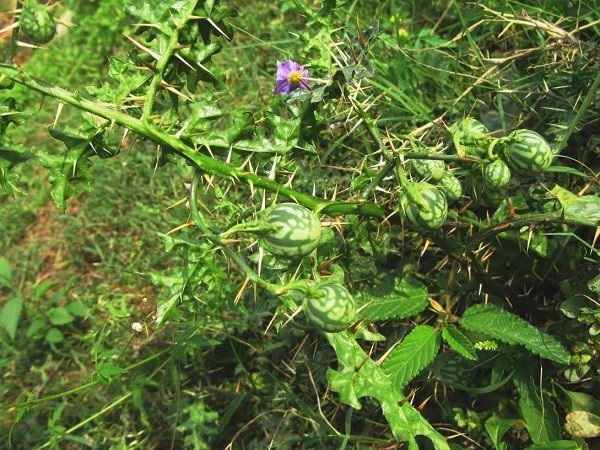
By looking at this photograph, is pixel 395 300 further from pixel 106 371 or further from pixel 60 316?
pixel 60 316

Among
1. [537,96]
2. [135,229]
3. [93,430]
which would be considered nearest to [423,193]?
[537,96]

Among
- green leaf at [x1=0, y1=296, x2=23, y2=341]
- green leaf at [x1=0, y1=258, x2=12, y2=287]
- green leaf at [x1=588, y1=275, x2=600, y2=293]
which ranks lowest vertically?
green leaf at [x1=0, y1=258, x2=12, y2=287]

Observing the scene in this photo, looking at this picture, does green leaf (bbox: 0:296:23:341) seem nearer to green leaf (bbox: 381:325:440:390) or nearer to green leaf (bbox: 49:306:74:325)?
green leaf (bbox: 49:306:74:325)

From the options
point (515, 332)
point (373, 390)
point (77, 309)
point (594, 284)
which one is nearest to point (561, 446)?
point (515, 332)

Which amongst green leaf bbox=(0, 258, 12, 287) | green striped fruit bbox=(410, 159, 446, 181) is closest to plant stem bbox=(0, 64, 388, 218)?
green striped fruit bbox=(410, 159, 446, 181)

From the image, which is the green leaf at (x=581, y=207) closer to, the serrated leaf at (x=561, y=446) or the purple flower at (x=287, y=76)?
the serrated leaf at (x=561, y=446)

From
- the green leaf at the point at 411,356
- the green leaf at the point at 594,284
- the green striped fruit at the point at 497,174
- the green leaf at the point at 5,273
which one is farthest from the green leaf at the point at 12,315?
the green leaf at the point at 594,284

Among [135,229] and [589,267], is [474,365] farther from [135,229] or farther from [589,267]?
[135,229]
